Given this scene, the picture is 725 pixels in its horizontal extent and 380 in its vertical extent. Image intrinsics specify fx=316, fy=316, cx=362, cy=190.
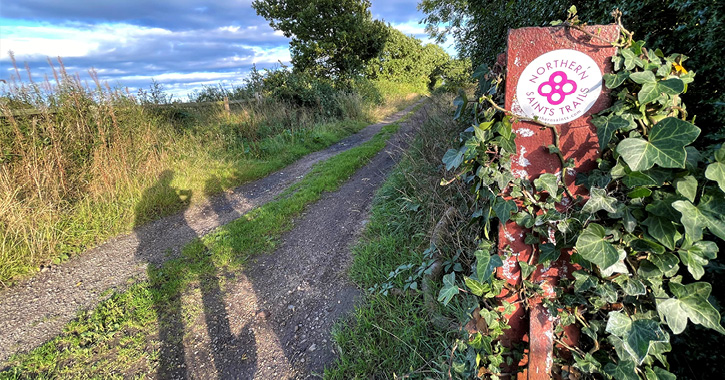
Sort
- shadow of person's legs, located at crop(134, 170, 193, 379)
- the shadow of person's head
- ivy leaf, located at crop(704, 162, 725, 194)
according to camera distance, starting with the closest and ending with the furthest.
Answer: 1. ivy leaf, located at crop(704, 162, 725, 194)
2. shadow of person's legs, located at crop(134, 170, 193, 379)
3. the shadow of person's head

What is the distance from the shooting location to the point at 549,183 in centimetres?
137

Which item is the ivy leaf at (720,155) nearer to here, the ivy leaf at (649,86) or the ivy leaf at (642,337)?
the ivy leaf at (649,86)

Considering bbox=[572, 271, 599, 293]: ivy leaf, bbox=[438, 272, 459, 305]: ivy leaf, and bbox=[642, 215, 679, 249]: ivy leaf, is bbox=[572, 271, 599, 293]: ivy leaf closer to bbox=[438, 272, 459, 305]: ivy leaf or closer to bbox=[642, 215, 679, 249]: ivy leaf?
bbox=[642, 215, 679, 249]: ivy leaf

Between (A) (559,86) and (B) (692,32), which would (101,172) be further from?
(B) (692,32)

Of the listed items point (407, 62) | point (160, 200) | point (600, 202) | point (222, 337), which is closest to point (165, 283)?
point (222, 337)

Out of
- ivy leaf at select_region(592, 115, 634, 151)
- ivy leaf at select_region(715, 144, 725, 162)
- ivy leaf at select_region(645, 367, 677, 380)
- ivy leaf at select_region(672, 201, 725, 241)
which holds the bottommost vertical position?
ivy leaf at select_region(645, 367, 677, 380)

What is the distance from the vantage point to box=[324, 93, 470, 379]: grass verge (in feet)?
7.24

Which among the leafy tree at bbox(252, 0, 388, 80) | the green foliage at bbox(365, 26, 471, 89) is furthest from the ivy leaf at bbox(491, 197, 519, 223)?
the green foliage at bbox(365, 26, 471, 89)

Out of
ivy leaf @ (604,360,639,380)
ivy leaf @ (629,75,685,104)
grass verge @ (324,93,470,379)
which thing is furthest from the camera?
grass verge @ (324,93,470,379)

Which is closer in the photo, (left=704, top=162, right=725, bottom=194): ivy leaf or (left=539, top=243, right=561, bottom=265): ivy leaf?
(left=704, top=162, right=725, bottom=194): ivy leaf

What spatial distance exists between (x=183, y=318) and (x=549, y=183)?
3324 mm

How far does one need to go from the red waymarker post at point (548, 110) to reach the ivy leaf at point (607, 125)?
74mm

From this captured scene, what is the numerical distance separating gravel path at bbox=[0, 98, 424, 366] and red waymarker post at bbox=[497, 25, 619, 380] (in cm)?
167

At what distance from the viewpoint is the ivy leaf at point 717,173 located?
1.05 metres
